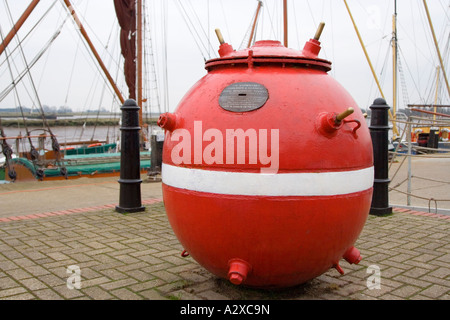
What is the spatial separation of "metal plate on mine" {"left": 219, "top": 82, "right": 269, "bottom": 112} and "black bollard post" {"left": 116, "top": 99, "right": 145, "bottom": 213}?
3.92 meters

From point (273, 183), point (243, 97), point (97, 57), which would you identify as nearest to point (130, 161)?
point (243, 97)

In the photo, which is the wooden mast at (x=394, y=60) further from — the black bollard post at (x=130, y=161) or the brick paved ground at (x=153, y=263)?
the black bollard post at (x=130, y=161)

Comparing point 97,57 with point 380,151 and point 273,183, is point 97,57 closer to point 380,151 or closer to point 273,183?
point 380,151

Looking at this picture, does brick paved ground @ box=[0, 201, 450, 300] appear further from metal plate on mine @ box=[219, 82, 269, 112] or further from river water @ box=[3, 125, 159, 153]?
river water @ box=[3, 125, 159, 153]

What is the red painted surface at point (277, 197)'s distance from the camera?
125 inches

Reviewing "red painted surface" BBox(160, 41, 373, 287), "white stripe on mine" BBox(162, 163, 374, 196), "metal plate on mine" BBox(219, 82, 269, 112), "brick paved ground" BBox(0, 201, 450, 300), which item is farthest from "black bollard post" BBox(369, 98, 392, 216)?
"metal plate on mine" BBox(219, 82, 269, 112)

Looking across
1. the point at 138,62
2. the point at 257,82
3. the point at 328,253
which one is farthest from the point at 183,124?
the point at 138,62

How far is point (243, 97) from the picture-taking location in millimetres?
3305

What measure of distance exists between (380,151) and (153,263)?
4065 mm

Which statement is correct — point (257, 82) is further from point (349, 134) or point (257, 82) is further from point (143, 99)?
point (143, 99)

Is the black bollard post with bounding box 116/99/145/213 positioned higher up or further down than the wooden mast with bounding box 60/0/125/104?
further down

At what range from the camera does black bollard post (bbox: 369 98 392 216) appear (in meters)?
6.89

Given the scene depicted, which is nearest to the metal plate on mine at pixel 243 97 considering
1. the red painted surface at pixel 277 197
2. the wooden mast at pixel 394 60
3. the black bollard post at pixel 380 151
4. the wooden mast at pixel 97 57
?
the red painted surface at pixel 277 197

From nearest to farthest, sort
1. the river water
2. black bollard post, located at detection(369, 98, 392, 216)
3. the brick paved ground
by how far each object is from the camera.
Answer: the brick paved ground
black bollard post, located at detection(369, 98, 392, 216)
the river water
